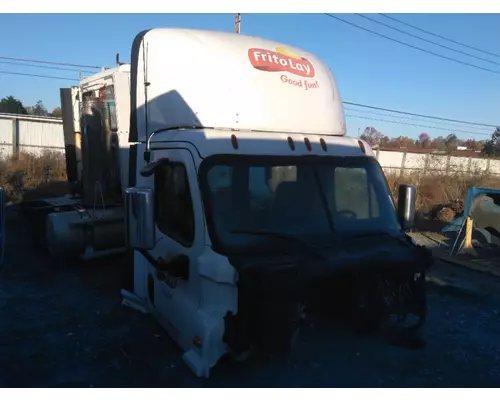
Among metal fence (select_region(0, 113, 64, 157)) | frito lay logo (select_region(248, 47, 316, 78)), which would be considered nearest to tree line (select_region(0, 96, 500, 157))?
metal fence (select_region(0, 113, 64, 157))

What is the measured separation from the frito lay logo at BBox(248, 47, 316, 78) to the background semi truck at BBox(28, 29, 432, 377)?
0.05 ft

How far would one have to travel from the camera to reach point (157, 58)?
15.4 feet

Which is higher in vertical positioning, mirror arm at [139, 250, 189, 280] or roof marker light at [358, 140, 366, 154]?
roof marker light at [358, 140, 366, 154]

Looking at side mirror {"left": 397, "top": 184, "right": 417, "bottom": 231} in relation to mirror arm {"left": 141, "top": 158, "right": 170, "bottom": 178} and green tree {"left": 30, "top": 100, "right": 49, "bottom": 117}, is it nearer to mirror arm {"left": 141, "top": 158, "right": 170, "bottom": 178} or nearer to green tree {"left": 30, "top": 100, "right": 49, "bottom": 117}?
mirror arm {"left": 141, "top": 158, "right": 170, "bottom": 178}

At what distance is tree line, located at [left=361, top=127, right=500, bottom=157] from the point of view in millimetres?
35438

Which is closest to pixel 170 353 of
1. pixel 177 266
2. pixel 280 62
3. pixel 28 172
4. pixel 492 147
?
pixel 177 266

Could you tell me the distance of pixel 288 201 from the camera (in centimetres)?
385

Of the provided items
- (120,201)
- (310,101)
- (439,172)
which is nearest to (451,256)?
(310,101)

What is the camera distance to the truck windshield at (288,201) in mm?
3625

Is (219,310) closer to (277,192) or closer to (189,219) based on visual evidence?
(189,219)

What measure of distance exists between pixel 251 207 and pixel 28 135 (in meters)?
20.9

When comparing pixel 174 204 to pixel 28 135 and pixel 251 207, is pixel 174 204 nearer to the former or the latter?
pixel 251 207

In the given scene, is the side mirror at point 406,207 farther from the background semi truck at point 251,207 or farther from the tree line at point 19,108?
the tree line at point 19,108

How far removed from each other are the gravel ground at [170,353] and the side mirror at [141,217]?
1.23 metres
